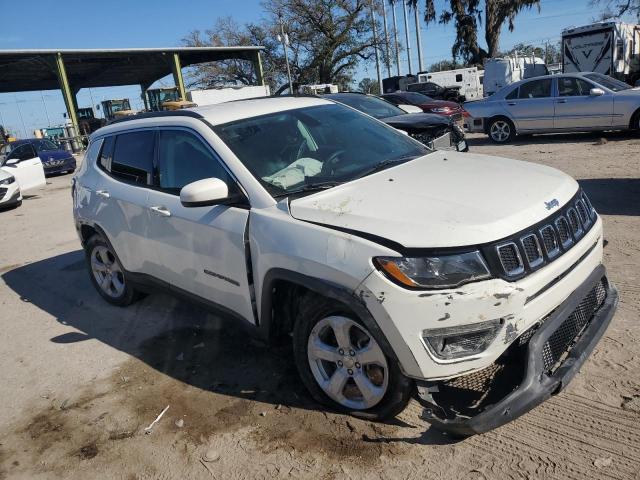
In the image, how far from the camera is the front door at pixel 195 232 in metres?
3.30

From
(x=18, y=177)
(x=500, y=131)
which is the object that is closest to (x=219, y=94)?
(x=18, y=177)

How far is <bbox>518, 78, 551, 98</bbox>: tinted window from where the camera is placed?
485 inches

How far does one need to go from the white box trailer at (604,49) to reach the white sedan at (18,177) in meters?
20.3

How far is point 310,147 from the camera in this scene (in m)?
3.68

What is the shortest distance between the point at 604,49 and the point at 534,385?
74.5 ft

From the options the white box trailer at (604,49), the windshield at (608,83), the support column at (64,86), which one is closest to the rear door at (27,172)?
the windshield at (608,83)

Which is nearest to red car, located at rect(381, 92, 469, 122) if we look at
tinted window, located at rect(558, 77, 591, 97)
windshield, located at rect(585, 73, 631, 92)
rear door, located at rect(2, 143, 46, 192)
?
tinted window, located at rect(558, 77, 591, 97)

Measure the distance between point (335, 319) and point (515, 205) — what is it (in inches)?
42.7

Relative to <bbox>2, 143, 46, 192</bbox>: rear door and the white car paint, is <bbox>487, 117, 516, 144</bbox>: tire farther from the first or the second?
<bbox>2, 143, 46, 192</bbox>: rear door

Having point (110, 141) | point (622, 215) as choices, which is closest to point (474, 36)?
Answer: point (622, 215)

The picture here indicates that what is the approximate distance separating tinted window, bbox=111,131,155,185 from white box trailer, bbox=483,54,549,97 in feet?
87.7

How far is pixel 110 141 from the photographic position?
188 inches

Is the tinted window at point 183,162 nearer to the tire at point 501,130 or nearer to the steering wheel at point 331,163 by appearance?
the steering wheel at point 331,163

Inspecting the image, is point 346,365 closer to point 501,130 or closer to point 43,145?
point 501,130
